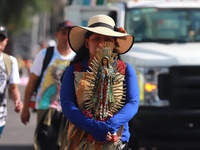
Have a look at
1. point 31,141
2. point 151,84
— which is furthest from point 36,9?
point 151,84

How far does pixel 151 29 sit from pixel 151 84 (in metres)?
1.35

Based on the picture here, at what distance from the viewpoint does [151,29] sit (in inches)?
408

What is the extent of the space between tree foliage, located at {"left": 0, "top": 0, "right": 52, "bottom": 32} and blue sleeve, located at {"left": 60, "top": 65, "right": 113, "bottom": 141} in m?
35.3

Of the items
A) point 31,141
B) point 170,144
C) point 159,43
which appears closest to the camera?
point 170,144

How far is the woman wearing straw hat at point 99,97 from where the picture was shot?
539 cm

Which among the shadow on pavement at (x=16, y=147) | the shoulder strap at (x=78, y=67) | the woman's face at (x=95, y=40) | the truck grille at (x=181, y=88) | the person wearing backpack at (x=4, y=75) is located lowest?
the shadow on pavement at (x=16, y=147)

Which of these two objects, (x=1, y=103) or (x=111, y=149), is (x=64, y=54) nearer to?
(x=1, y=103)

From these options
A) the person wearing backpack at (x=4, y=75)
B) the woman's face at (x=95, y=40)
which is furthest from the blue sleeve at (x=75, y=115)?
the person wearing backpack at (x=4, y=75)

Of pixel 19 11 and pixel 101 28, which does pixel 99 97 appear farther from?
pixel 19 11

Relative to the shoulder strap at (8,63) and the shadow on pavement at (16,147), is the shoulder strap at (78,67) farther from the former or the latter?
the shadow on pavement at (16,147)

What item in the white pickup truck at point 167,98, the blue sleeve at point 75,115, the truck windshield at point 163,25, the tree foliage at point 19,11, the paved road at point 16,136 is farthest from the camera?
the tree foliage at point 19,11

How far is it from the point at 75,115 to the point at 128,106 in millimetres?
381

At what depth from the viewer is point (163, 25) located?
10438mm

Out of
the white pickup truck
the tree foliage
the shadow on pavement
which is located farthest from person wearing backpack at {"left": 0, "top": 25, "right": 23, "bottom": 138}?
the tree foliage
